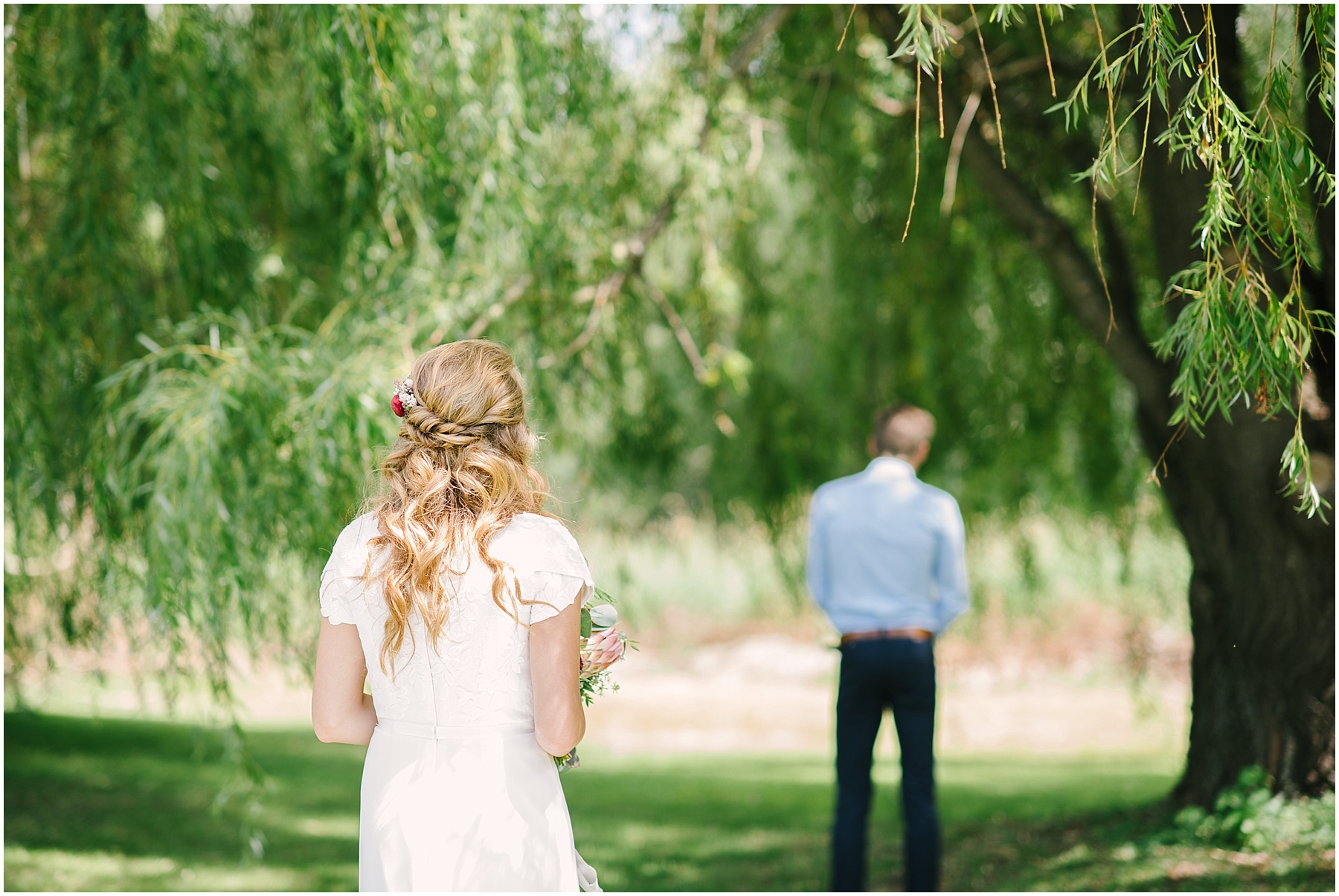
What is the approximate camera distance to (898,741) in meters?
3.47

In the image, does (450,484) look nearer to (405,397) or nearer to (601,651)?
(405,397)

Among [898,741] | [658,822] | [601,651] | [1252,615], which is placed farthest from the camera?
[658,822]

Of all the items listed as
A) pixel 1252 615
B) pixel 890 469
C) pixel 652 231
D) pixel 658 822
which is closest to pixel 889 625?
pixel 890 469

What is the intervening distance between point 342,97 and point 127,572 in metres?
1.49

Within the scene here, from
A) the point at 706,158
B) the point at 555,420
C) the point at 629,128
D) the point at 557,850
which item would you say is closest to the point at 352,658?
the point at 557,850

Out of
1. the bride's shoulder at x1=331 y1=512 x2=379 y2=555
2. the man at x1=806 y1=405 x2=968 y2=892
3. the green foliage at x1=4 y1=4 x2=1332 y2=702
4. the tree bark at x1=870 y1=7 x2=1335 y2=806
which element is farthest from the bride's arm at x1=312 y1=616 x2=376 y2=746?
the tree bark at x1=870 y1=7 x2=1335 y2=806

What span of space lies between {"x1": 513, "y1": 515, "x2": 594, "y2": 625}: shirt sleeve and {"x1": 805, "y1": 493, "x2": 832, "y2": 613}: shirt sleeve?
1.80 m

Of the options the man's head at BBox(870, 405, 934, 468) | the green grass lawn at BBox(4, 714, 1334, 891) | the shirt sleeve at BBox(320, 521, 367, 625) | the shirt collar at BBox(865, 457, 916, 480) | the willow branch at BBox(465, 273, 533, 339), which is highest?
the willow branch at BBox(465, 273, 533, 339)

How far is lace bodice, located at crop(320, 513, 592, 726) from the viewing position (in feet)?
6.23

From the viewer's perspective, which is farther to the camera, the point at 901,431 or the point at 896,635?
the point at 901,431

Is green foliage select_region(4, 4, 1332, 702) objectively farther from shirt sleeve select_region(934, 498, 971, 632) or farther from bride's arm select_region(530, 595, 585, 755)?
bride's arm select_region(530, 595, 585, 755)

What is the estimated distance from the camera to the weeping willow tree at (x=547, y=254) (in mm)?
3043

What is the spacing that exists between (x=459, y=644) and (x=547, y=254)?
6.68 ft

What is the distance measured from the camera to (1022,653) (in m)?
11.9
